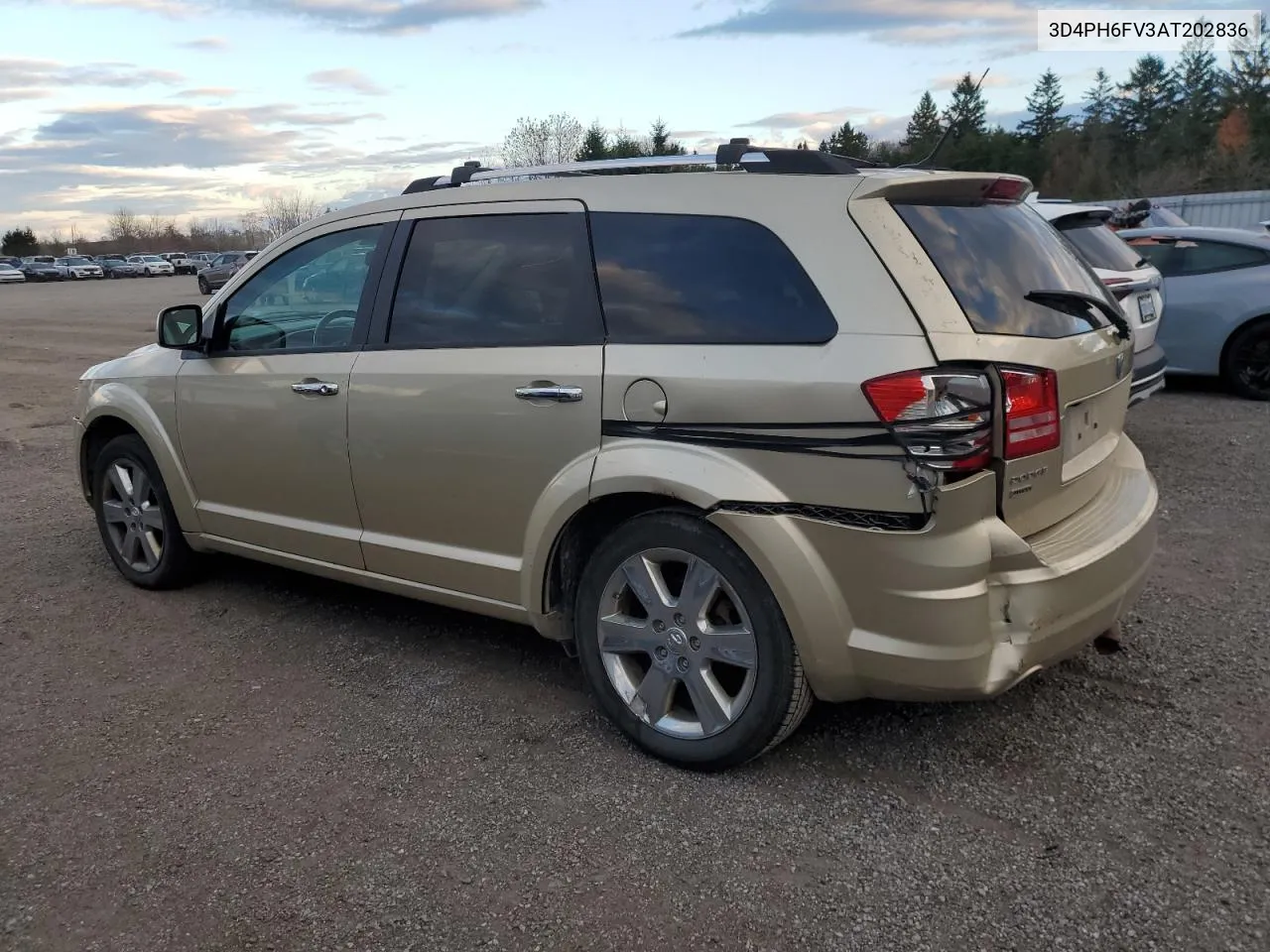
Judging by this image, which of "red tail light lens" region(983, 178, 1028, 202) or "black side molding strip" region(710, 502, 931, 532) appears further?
"red tail light lens" region(983, 178, 1028, 202)

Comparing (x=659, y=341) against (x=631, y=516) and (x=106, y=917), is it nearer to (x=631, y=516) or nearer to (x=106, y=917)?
(x=631, y=516)

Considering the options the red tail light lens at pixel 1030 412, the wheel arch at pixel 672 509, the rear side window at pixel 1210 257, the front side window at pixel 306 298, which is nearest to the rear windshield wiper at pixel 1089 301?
the red tail light lens at pixel 1030 412

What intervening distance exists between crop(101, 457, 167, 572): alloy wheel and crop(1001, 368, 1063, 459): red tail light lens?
4056 mm

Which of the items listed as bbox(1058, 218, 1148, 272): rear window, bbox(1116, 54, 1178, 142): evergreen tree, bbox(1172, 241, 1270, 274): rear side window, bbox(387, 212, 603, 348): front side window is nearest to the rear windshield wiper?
bbox(387, 212, 603, 348): front side window

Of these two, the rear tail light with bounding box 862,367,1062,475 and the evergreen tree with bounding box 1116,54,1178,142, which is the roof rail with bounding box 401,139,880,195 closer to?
the rear tail light with bounding box 862,367,1062,475

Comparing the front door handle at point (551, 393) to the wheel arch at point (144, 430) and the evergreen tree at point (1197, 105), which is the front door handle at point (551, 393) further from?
the evergreen tree at point (1197, 105)

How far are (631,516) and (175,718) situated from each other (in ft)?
6.31

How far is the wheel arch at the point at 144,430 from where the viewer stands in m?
4.97

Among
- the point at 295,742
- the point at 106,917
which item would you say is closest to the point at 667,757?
the point at 295,742

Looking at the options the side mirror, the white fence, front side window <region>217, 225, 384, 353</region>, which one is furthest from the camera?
the white fence

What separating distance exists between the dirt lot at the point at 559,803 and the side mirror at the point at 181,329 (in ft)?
4.23

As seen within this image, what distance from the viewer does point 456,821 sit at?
3.17m

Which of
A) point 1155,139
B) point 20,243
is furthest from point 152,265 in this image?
point 1155,139

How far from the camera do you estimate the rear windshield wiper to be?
3.27 metres
